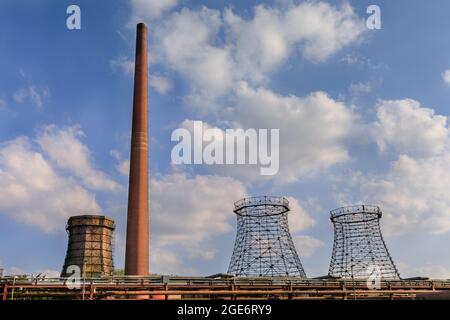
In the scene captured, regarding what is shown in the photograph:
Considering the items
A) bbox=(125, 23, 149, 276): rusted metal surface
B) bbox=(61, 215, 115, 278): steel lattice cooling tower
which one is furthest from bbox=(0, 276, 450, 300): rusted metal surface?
bbox=(61, 215, 115, 278): steel lattice cooling tower

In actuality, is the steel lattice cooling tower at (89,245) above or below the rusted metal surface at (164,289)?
above

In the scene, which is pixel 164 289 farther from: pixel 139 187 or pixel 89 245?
pixel 89 245

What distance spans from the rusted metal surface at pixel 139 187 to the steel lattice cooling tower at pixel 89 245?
1076 inches

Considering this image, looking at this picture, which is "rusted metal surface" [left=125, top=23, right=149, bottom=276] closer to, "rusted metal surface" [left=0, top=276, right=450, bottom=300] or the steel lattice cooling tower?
"rusted metal surface" [left=0, top=276, right=450, bottom=300]

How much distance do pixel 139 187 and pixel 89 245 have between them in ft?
94.9

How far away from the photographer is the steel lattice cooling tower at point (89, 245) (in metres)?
65.4

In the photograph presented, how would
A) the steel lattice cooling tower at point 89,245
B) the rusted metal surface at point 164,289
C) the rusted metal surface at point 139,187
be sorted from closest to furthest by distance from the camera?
the rusted metal surface at point 164,289 → the rusted metal surface at point 139,187 → the steel lattice cooling tower at point 89,245

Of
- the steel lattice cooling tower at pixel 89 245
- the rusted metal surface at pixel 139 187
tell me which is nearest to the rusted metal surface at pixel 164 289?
the rusted metal surface at pixel 139 187

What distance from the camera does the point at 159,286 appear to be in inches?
1008

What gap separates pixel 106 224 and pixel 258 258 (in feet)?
88.6

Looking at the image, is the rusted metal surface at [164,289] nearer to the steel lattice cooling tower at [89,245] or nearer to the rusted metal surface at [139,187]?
the rusted metal surface at [139,187]
